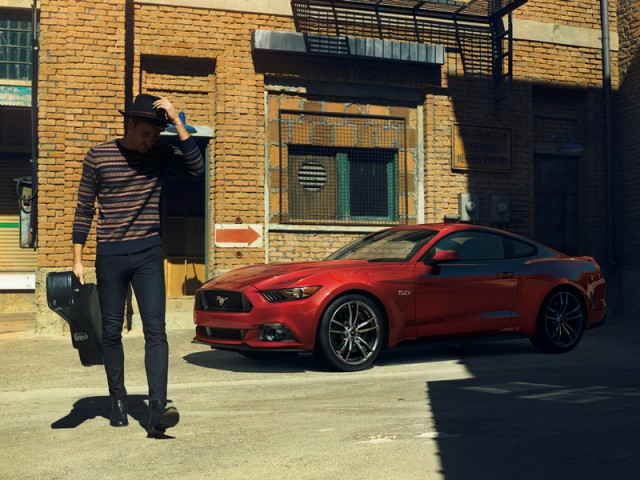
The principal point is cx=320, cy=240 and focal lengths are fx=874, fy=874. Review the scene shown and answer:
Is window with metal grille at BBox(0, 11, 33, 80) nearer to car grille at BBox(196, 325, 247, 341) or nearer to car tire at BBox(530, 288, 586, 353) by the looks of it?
car grille at BBox(196, 325, 247, 341)

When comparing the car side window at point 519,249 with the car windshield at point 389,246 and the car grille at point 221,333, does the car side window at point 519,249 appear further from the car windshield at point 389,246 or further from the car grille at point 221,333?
the car grille at point 221,333

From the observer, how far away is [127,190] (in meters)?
5.32

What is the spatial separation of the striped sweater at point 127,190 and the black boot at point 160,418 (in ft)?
3.07

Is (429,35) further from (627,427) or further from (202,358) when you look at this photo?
(627,427)

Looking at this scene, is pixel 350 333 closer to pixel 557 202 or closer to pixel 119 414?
pixel 119 414

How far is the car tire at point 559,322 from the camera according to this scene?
Answer: 367 inches

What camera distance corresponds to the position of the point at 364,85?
14664 millimetres

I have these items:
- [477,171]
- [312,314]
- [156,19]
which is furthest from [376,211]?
[312,314]

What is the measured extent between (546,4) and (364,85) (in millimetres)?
3981

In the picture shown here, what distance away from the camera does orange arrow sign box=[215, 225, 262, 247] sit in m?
13.5

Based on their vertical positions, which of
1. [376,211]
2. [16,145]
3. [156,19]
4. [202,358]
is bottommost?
[202,358]

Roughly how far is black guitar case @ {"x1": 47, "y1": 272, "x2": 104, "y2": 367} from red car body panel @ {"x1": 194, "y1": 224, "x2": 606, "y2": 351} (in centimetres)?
255

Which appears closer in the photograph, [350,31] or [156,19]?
[156,19]

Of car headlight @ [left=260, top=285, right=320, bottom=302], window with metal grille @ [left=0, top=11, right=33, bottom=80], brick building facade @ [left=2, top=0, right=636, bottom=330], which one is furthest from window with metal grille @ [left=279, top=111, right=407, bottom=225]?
car headlight @ [left=260, top=285, right=320, bottom=302]
